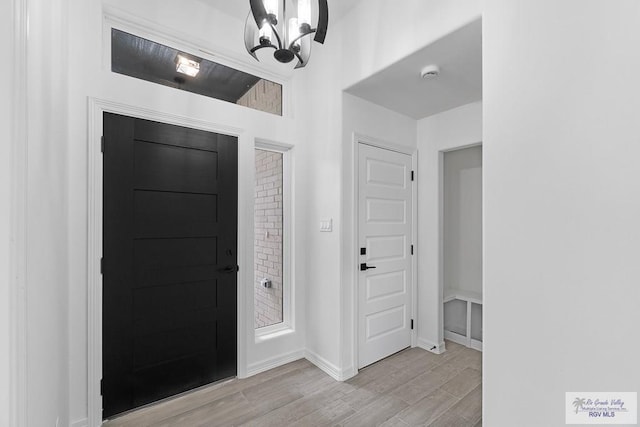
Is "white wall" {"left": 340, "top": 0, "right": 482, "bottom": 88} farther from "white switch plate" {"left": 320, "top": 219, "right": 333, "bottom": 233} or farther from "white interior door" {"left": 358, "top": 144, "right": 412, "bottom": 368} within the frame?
"white switch plate" {"left": 320, "top": 219, "right": 333, "bottom": 233}

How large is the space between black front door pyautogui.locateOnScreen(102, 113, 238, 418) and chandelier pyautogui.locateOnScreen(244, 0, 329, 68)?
115 centimetres

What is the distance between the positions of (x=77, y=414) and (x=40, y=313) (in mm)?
1264

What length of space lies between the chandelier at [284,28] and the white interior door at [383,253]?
4.51ft

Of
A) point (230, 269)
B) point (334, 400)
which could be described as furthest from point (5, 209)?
point (334, 400)

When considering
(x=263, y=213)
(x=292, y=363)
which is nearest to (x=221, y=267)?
(x=263, y=213)

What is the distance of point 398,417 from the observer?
2037mm

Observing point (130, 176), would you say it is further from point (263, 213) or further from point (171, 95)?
point (263, 213)

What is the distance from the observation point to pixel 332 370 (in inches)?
101

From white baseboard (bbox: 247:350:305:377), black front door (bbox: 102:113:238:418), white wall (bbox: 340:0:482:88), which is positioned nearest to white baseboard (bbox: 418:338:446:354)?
white baseboard (bbox: 247:350:305:377)

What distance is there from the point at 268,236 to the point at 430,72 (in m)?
1.97

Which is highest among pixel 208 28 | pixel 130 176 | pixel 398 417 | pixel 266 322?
pixel 208 28

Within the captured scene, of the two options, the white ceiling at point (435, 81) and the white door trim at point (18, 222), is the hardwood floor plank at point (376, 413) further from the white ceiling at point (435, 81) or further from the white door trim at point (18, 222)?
the white ceiling at point (435, 81)

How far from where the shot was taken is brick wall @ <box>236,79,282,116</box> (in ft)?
8.78

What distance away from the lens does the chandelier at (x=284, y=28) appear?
127 cm
